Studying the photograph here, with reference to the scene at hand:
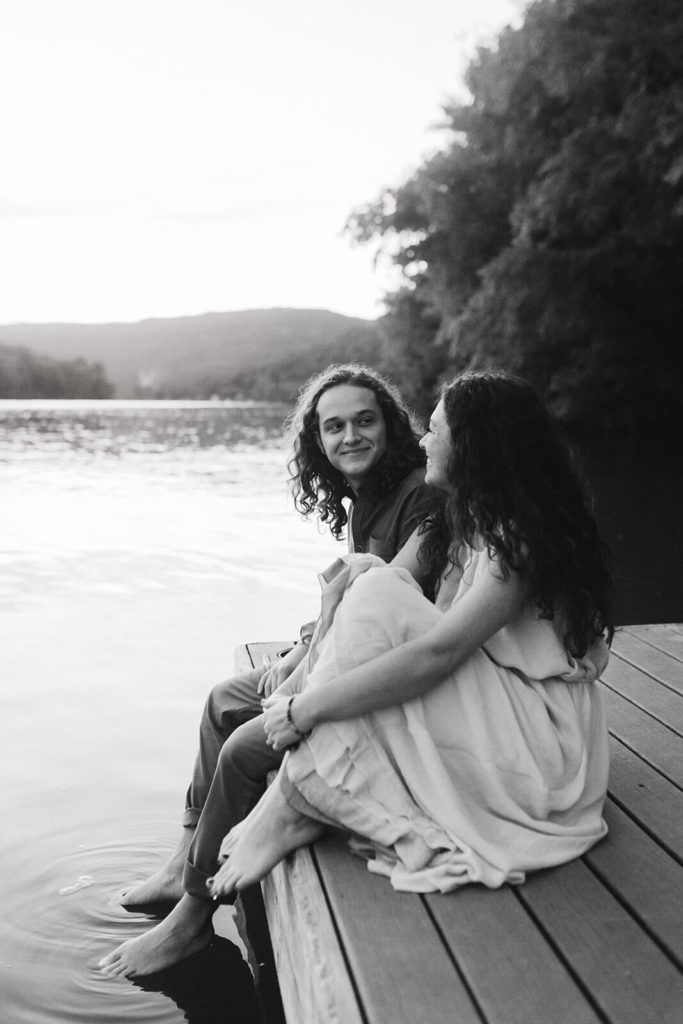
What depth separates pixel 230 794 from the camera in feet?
8.07

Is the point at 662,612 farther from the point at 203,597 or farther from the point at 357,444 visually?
the point at 357,444

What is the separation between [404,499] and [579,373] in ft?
64.9

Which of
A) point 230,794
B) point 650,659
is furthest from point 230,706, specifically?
point 650,659

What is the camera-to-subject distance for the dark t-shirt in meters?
3.01

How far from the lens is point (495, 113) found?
22000 mm

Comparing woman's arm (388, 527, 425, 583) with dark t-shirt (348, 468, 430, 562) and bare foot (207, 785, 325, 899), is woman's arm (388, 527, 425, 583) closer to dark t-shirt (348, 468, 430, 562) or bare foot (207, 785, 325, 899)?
dark t-shirt (348, 468, 430, 562)

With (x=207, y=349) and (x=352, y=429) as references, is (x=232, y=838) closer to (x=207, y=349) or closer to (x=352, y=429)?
(x=352, y=429)

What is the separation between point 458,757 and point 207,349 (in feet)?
256

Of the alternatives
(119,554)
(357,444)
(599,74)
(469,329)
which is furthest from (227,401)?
(357,444)

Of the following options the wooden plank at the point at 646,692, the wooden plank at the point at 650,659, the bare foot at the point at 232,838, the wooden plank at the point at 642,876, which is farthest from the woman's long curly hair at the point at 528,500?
the wooden plank at the point at 650,659

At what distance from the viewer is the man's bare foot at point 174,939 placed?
256 centimetres

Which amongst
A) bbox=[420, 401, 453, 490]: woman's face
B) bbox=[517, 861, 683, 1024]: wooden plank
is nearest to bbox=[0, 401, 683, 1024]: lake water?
bbox=[517, 861, 683, 1024]: wooden plank

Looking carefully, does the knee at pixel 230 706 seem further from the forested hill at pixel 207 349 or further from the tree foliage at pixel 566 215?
the forested hill at pixel 207 349

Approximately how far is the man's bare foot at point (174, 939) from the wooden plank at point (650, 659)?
71.0 inches
